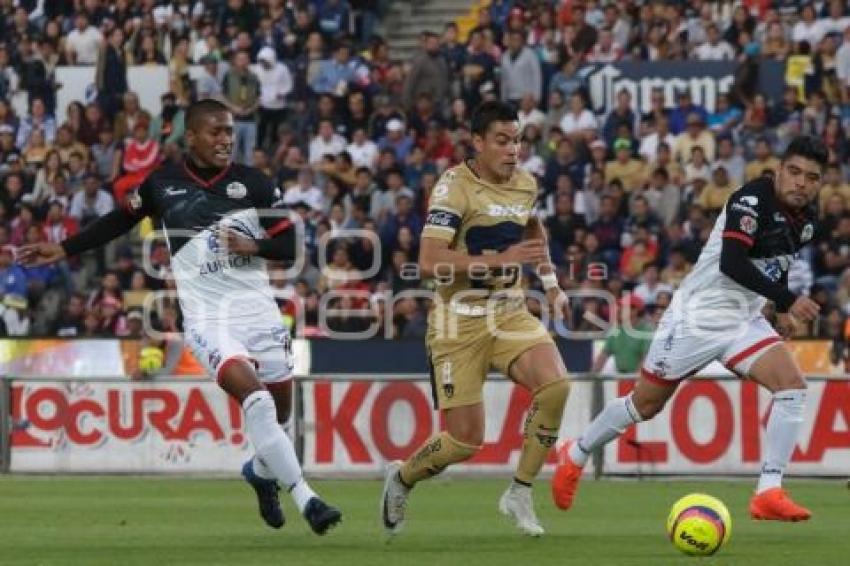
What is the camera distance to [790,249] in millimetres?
14070

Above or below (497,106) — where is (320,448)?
below

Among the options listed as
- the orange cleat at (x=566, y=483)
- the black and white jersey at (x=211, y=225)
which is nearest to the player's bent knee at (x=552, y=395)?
the orange cleat at (x=566, y=483)

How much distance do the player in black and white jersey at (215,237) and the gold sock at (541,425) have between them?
1.50m

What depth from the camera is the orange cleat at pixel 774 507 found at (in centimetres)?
1341

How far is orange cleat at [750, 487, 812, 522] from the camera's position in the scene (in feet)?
44.0

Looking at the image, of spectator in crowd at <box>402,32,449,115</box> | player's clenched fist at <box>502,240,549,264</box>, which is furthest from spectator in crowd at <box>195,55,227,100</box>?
player's clenched fist at <box>502,240,549,264</box>

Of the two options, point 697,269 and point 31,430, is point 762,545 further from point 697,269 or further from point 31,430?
point 31,430

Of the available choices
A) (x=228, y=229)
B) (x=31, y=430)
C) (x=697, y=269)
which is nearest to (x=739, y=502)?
(x=697, y=269)

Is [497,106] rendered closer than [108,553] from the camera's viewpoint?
No

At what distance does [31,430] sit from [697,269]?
29.9 feet

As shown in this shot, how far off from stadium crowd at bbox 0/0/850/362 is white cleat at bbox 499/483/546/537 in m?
10.9

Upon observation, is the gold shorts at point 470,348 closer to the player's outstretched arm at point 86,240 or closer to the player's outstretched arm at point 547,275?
the player's outstretched arm at point 547,275

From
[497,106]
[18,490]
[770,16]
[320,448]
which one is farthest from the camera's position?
[770,16]

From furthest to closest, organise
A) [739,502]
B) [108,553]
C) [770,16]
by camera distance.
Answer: [770,16], [739,502], [108,553]
